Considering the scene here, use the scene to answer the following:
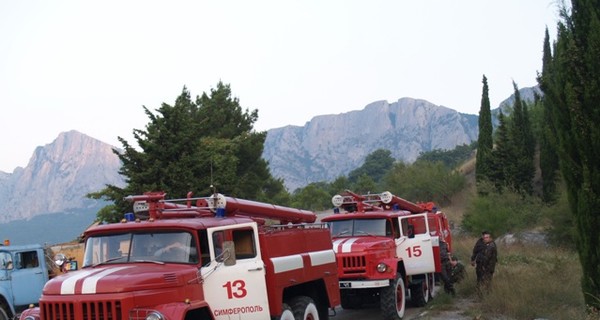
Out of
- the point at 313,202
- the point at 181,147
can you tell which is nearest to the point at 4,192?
the point at 313,202

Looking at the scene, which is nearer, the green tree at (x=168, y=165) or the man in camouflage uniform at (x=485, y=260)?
the man in camouflage uniform at (x=485, y=260)

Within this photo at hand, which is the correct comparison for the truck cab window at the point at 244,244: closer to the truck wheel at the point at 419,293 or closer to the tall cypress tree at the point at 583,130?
the tall cypress tree at the point at 583,130

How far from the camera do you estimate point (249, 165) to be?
144ft

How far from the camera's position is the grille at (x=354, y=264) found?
1372 centimetres

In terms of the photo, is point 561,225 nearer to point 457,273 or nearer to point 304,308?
point 457,273

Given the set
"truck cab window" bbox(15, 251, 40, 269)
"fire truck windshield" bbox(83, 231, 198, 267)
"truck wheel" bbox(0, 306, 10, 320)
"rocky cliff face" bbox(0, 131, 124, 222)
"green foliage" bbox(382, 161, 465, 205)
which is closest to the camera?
"fire truck windshield" bbox(83, 231, 198, 267)

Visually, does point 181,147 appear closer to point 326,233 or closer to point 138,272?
point 326,233

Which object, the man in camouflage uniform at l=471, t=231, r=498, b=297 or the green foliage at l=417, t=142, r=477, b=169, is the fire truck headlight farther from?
the green foliage at l=417, t=142, r=477, b=169

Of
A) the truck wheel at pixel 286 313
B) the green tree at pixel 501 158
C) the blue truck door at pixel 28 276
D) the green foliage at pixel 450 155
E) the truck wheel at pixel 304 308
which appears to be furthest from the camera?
the green foliage at pixel 450 155

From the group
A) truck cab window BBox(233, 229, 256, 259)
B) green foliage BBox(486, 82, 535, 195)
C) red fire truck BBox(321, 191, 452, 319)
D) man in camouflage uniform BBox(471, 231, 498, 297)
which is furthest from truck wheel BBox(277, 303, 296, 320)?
green foliage BBox(486, 82, 535, 195)

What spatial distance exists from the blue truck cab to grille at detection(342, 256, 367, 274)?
7.26 metres

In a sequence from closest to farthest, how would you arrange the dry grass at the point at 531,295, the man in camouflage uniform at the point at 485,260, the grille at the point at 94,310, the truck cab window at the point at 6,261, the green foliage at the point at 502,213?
1. the grille at the point at 94,310
2. the dry grass at the point at 531,295
3. the man in camouflage uniform at the point at 485,260
4. the truck cab window at the point at 6,261
5. the green foliage at the point at 502,213

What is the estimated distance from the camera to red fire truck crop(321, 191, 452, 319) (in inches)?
542

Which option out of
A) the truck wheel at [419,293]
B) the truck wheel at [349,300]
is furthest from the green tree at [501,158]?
the truck wheel at [349,300]
